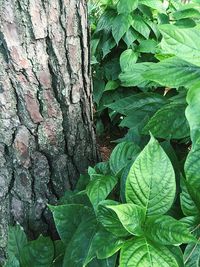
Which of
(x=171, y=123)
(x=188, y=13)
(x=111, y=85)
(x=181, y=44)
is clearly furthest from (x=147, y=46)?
(x=181, y=44)

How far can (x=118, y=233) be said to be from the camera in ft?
3.77

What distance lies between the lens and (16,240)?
5.44ft

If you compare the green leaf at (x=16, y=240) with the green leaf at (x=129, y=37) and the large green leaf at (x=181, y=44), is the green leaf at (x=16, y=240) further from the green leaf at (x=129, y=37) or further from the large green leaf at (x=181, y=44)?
the green leaf at (x=129, y=37)

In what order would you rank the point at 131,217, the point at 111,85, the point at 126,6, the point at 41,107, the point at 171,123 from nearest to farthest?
the point at 131,217, the point at 171,123, the point at 41,107, the point at 126,6, the point at 111,85

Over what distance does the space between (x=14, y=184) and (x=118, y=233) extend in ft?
2.26

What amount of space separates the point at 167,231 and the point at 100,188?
33cm

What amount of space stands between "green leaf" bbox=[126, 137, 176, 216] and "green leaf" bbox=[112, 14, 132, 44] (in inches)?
67.2

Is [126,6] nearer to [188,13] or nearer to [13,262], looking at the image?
[188,13]

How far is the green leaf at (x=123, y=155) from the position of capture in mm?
1433

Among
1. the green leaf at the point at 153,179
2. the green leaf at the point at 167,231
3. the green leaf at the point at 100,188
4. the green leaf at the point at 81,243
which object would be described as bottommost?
the green leaf at the point at 81,243

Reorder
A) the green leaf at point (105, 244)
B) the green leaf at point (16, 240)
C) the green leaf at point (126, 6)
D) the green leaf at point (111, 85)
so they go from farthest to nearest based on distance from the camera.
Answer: the green leaf at point (111, 85), the green leaf at point (126, 6), the green leaf at point (16, 240), the green leaf at point (105, 244)

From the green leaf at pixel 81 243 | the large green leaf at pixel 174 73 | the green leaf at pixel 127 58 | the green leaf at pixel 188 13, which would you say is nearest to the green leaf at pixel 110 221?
the green leaf at pixel 81 243

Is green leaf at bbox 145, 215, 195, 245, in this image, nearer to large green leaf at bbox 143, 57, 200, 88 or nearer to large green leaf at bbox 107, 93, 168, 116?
large green leaf at bbox 143, 57, 200, 88

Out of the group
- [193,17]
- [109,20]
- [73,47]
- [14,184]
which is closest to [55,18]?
[73,47]
